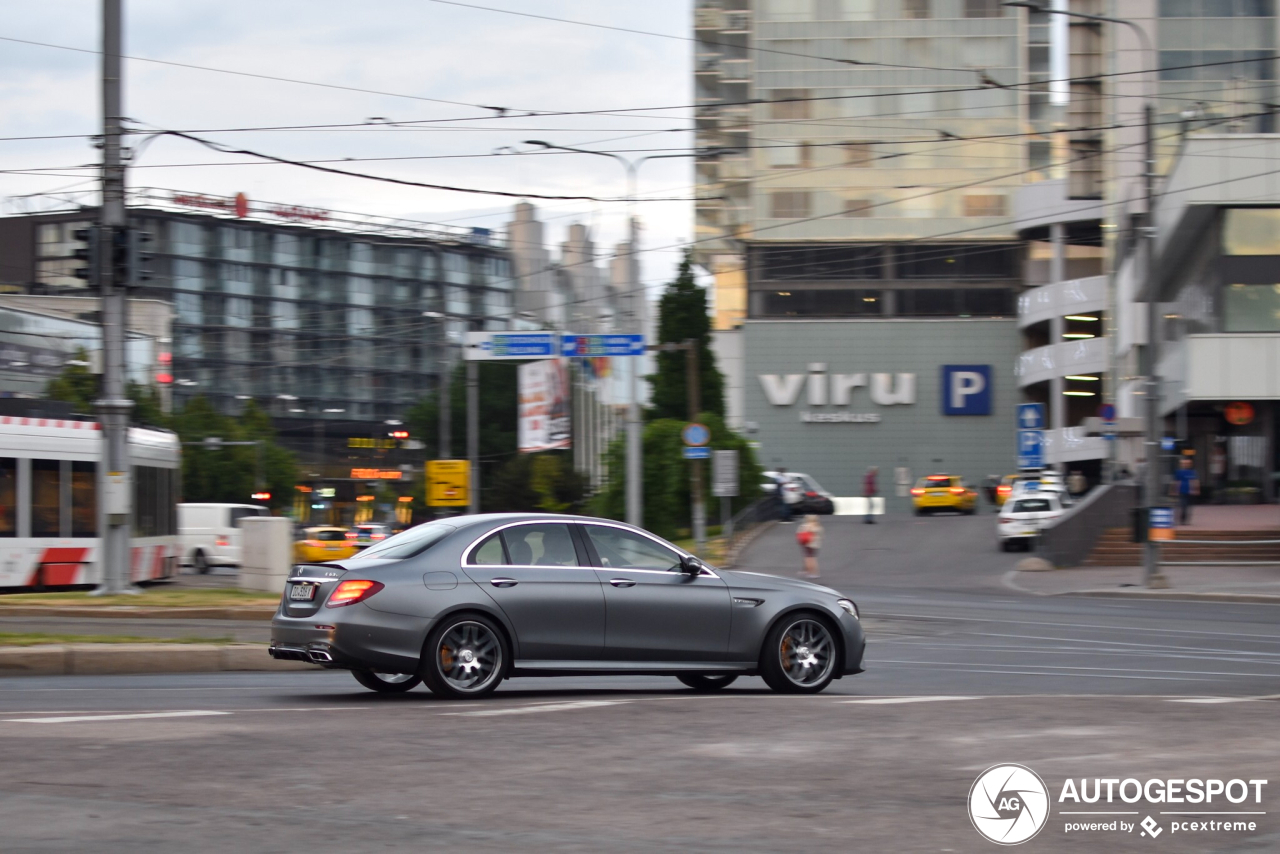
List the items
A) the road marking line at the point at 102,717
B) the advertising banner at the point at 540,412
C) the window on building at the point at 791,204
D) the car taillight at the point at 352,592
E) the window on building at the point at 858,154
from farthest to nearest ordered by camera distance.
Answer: the window on building at the point at 791,204 → the window on building at the point at 858,154 → the advertising banner at the point at 540,412 → the car taillight at the point at 352,592 → the road marking line at the point at 102,717

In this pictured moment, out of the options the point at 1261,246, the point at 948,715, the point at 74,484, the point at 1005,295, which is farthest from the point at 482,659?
the point at 1005,295

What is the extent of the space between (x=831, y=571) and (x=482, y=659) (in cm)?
2844

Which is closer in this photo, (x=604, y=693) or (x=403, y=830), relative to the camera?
(x=403, y=830)

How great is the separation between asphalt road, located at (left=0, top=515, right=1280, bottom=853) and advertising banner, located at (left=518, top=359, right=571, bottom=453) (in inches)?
1891

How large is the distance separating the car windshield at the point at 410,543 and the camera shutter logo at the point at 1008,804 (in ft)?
15.5

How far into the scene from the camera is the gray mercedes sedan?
10359 millimetres

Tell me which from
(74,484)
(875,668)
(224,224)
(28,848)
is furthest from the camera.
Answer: (224,224)

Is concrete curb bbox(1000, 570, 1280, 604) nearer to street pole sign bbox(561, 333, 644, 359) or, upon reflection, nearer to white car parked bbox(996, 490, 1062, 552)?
street pole sign bbox(561, 333, 644, 359)

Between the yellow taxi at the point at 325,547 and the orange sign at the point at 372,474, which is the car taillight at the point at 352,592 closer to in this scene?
the yellow taxi at the point at 325,547

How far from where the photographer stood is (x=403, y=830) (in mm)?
5898

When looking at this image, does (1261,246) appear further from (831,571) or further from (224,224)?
(224,224)

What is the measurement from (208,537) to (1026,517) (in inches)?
875

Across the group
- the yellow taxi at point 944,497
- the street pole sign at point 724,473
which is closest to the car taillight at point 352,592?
the street pole sign at point 724,473

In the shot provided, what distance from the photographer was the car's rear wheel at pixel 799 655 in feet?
37.3
